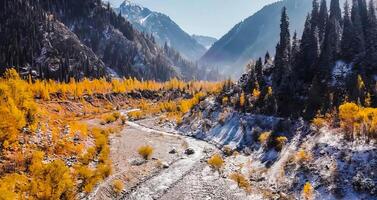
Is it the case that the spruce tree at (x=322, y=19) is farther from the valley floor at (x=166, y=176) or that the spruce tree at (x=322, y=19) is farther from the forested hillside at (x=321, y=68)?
the valley floor at (x=166, y=176)

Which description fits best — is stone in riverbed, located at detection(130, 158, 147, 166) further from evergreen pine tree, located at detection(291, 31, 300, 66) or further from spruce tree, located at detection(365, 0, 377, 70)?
spruce tree, located at detection(365, 0, 377, 70)

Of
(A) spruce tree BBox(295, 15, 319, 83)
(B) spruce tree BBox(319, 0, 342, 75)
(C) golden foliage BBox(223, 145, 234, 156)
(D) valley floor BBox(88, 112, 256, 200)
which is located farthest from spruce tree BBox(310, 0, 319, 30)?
(C) golden foliage BBox(223, 145, 234, 156)

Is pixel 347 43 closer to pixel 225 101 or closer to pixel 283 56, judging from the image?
pixel 283 56

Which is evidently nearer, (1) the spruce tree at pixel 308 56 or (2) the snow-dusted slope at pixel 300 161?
(2) the snow-dusted slope at pixel 300 161

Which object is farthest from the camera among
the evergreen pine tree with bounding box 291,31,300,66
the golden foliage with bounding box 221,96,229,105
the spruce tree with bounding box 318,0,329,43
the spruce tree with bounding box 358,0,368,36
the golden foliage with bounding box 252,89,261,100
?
the spruce tree with bounding box 318,0,329,43

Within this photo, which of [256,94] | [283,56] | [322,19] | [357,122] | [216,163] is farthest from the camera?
[322,19]

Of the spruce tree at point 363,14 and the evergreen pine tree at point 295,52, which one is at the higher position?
the spruce tree at point 363,14

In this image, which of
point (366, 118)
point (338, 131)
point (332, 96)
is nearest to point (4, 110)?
point (338, 131)

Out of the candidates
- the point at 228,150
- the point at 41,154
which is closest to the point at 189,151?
the point at 228,150

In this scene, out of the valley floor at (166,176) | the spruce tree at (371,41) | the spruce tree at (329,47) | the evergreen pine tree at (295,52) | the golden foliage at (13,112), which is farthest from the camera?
the evergreen pine tree at (295,52)

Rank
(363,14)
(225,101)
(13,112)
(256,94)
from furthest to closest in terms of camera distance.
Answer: (225,101)
(363,14)
(256,94)
(13,112)

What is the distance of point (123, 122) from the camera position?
126 m

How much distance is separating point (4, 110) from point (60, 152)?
10.1 meters

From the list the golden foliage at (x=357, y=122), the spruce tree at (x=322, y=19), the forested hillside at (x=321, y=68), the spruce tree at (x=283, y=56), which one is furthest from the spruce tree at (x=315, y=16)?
A: the golden foliage at (x=357, y=122)
